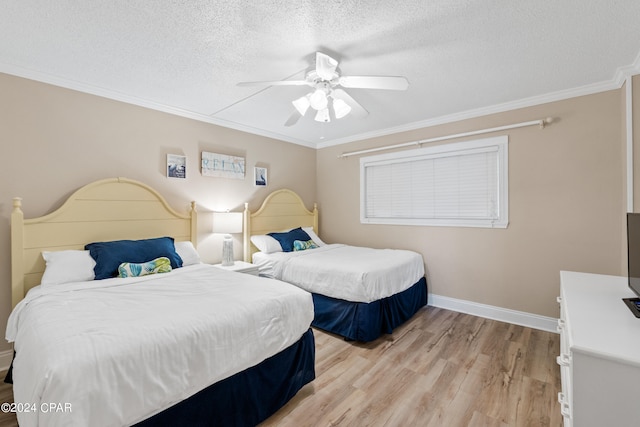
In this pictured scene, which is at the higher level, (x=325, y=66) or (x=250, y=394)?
(x=325, y=66)

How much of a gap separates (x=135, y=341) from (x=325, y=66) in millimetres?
1984

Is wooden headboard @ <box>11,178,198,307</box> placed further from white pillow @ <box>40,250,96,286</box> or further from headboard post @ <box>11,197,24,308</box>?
white pillow @ <box>40,250,96,286</box>

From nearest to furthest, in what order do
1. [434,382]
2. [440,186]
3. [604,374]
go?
[604,374] → [434,382] → [440,186]

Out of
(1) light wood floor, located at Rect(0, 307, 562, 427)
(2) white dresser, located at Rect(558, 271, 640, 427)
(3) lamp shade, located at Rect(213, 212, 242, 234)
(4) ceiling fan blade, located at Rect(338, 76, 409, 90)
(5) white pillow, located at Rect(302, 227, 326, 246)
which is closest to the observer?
(2) white dresser, located at Rect(558, 271, 640, 427)

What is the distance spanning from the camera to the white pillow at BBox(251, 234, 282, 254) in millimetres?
3689

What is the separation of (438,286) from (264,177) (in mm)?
2844

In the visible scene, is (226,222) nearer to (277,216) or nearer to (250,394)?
(277,216)

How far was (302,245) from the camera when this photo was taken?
3.88 meters

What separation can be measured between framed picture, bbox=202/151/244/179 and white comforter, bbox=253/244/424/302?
1.13 m

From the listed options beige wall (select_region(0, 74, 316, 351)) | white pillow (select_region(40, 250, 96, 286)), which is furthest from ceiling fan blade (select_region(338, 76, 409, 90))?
white pillow (select_region(40, 250, 96, 286))

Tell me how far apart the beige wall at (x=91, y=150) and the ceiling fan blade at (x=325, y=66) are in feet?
6.60

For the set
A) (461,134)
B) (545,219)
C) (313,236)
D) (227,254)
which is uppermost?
(461,134)

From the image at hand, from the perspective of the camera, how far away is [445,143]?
11.6ft

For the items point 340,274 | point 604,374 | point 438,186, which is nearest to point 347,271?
point 340,274
